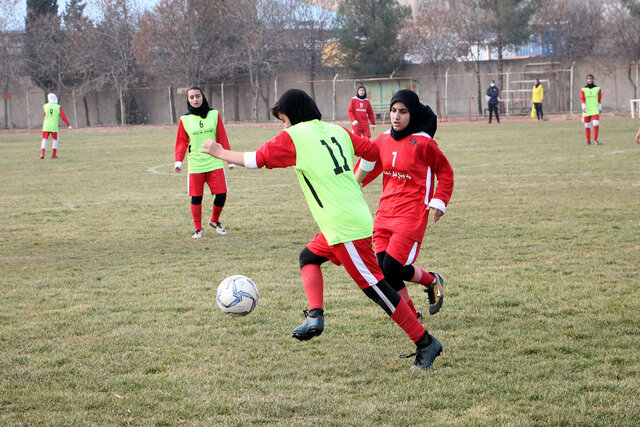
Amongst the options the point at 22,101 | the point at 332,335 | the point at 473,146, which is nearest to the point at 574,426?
the point at 332,335

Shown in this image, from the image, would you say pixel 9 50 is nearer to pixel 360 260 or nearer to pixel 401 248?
pixel 401 248

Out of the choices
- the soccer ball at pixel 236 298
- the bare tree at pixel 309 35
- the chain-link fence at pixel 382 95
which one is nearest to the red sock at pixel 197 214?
the soccer ball at pixel 236 298

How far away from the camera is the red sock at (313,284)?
4742mm

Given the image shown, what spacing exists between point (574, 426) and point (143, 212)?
881 cm

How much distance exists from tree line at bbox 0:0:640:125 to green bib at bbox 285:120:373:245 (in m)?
42.1

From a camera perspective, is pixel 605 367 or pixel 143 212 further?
pixel 143 212

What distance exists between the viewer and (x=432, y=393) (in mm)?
4090

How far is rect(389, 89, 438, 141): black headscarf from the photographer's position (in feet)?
16.8

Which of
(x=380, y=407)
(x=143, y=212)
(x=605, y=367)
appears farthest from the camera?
(x=143, y=212)

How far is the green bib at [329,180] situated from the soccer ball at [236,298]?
3.09 feet

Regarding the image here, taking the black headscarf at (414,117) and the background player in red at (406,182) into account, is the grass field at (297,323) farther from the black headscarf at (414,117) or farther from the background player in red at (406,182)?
the black headscarf at (414,117)

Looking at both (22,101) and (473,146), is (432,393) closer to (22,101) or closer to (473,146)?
(473,146)

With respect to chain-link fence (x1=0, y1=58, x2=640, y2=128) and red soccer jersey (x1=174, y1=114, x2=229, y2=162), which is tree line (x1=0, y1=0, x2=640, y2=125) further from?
red soccer jersey (x1=174, y1=114, x2=229, y2=162)

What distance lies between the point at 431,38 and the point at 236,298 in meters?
Result: 43.8
